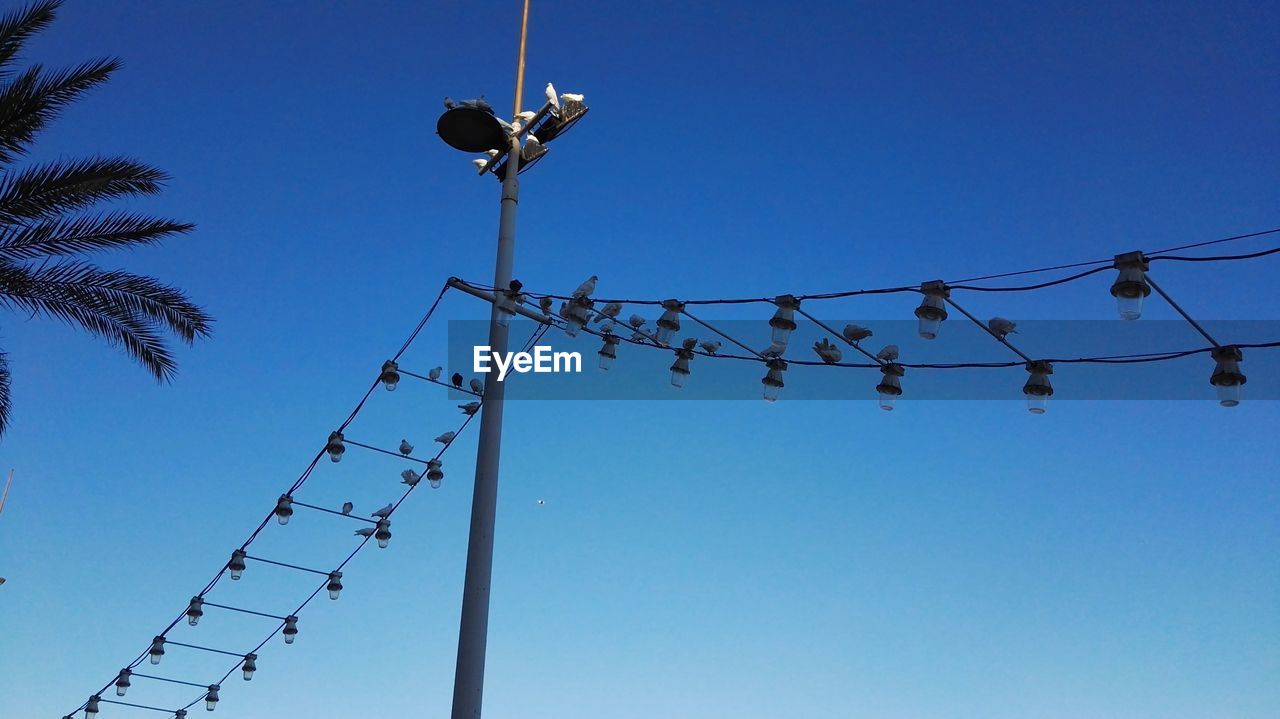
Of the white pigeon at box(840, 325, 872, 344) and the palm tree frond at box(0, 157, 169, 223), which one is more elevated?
the palm tree frond at box(0, 157, 169, 223)

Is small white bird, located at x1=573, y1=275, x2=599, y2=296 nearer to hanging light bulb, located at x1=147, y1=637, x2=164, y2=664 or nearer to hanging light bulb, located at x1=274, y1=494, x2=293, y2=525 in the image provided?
hanging light bulb, located at x1=274, y1=494, x2=293, y2=525

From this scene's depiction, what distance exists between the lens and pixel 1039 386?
8.69m

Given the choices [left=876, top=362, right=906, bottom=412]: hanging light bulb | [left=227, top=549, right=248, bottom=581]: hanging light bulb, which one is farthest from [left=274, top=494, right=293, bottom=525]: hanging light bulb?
[left=876, top=362, right=906, bottom=412]: hanging light bulb

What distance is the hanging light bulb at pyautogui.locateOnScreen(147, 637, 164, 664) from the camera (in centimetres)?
2022

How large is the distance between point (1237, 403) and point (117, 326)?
12663 mm

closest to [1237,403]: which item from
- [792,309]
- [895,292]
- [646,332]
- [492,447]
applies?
[895,292]

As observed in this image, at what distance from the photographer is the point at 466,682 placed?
33.2ft

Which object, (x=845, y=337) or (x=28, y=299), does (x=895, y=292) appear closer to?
(x=845, y=337)

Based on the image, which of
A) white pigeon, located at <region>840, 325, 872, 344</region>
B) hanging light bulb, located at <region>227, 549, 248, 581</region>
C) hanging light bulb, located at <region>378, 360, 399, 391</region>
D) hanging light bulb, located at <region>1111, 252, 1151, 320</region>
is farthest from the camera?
hanging light bulb, located at <region>227, 549, 248, 581</region>

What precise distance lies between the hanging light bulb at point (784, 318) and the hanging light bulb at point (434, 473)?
210 inches

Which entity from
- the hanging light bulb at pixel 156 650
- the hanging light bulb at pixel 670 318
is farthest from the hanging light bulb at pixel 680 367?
the hanging light bulb at pixel 156 650

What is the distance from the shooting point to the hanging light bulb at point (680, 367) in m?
10.6

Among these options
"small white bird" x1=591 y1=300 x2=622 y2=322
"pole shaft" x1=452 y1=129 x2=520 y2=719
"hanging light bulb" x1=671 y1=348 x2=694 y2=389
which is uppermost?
"small white bird" x1=591 y1=300 x2=622 y2=322

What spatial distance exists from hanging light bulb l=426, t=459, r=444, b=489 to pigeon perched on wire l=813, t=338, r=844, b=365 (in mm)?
5573
